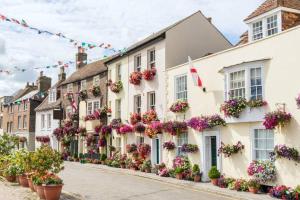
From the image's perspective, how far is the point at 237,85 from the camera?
722 inches

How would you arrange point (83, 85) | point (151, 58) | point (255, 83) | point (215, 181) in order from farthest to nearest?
point (83, 85), point (151, 58), point (215, 181), point (255, 83)

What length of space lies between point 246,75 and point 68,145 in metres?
25.7

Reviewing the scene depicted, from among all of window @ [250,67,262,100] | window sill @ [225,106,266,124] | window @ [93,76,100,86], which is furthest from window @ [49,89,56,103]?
window @ [250,67,262,100]

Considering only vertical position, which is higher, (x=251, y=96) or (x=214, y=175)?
(x=251, y=96)

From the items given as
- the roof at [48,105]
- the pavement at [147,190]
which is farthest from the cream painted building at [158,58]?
the roof at [48,105]

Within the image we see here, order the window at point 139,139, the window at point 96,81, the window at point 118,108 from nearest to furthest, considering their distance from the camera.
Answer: the window at point 139,139 < the window at point 118,108 < the window at point 96,81

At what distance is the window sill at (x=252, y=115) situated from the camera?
55.7ft

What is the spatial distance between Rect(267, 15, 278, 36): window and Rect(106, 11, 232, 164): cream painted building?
7.06m

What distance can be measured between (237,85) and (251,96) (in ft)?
3.12

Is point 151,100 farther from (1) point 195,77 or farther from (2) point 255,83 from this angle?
(2) point 255,83

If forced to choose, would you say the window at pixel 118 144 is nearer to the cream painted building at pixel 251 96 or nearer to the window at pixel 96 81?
the window at pixel 96 81

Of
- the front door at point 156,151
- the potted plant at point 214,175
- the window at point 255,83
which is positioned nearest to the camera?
the window at point 255,83

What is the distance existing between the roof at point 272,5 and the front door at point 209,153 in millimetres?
6245

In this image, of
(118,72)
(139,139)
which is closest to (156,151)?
(139,139)
